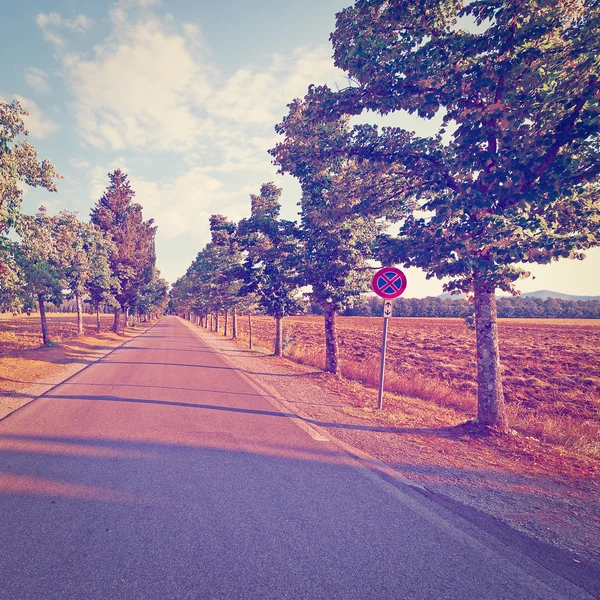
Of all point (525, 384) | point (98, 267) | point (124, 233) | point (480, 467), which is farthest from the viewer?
point (124, 233)

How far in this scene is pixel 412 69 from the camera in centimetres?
609

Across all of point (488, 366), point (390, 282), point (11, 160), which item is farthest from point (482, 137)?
point (11, 160)

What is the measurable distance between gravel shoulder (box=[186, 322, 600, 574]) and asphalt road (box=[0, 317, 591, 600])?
1.76 feet

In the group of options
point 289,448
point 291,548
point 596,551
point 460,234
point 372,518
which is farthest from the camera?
point 460,234

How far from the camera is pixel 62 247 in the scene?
1945 cm

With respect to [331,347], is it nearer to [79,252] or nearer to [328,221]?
[328,221]

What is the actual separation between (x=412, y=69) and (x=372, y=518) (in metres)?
7.06

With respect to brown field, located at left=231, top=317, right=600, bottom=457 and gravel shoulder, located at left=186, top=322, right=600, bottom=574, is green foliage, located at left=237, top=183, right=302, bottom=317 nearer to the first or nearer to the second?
brown field, located at left=231, top=317, right=600, bottom=457

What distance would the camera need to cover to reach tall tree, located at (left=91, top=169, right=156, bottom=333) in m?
27.9

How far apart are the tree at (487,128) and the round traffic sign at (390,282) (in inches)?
47.8

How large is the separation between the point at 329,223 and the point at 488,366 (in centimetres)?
611

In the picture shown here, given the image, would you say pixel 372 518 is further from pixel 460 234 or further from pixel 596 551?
pixel 460 234

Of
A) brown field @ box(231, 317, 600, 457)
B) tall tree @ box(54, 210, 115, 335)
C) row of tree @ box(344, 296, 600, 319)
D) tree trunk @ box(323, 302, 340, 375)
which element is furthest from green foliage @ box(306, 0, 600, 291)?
row of tree @ box(344, 296, 600, 319)

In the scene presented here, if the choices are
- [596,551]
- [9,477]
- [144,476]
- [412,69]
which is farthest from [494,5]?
[9,477]
